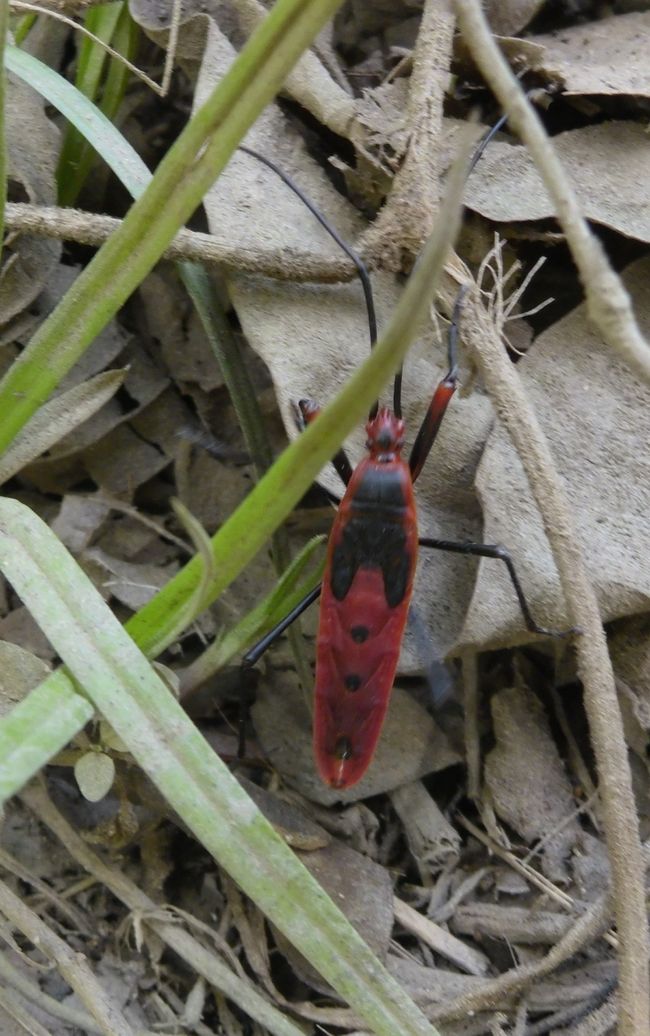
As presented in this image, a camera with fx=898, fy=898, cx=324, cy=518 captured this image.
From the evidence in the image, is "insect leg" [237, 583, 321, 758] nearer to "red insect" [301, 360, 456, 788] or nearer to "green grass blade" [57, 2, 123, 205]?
"red insect" [301, 360, 456, 788]

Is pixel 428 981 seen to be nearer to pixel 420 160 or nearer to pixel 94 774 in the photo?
pixel 94 774

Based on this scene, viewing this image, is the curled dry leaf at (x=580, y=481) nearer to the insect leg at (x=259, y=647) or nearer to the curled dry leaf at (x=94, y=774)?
the insect leg at (x=259, y=647)

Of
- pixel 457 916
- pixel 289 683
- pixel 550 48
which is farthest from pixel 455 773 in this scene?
pixel 550 48

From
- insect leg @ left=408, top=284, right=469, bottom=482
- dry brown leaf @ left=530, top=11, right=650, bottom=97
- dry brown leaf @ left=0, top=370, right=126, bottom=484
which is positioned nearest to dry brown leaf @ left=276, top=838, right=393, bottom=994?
insect leg @ left=408, top=284, right=469, bottom=482

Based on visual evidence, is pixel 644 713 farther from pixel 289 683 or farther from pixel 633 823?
pixel 289 683

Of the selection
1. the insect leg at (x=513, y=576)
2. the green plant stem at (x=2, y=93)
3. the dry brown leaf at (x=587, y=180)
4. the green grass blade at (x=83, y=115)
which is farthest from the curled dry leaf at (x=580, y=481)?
the green plant stem at (x=2, y=93)

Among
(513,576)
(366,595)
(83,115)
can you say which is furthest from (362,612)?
(83,115)

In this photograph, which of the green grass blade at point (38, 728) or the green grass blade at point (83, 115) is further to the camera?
the green grass blade at point (83, 115)

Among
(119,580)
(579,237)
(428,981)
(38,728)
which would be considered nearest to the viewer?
(579,237)
